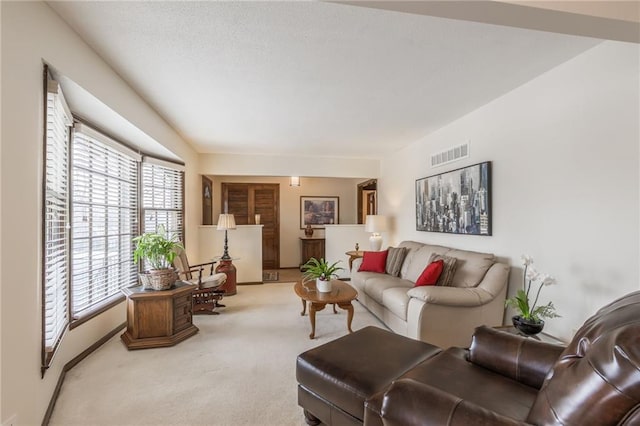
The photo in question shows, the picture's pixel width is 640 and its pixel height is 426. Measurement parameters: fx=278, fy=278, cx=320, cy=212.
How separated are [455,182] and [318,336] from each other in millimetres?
2508

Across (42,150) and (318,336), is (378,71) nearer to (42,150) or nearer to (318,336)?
(42,150)

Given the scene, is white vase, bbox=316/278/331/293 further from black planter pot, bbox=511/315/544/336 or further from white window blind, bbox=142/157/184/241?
white window blind, bbox=142/157/184/241

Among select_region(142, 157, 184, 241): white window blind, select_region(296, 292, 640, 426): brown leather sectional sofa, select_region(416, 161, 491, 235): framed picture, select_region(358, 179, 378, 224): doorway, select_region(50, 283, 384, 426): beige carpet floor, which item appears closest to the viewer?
select_region(296, 292, 640, 426): brown leather sectional sofa

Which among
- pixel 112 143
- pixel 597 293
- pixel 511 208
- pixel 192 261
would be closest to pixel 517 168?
pixel 511 208

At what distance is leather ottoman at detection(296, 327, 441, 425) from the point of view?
1444mm

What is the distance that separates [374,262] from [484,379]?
2.78m

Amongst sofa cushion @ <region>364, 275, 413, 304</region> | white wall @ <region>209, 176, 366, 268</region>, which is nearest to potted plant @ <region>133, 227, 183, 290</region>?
sofa cushion @ <region>364, 275, 413, 304</region>

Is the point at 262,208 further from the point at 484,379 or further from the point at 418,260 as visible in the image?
the point at 484,379

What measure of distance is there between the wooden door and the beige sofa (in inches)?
167

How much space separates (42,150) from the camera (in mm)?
1677

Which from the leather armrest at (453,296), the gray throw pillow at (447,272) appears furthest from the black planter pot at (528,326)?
the gray throw pillow at (447,272)

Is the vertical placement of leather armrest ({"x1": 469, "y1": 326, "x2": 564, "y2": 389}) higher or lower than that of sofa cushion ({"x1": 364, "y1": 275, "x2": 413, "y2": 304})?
higher

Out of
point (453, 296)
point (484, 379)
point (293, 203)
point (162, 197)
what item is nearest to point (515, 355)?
point (484, 379)

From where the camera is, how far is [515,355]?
57.1 inches
